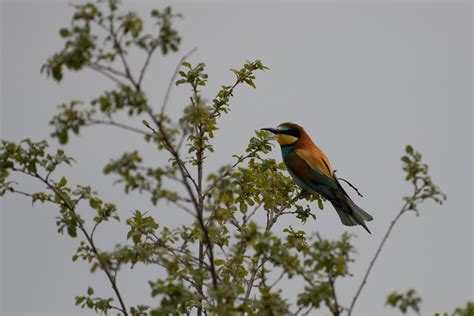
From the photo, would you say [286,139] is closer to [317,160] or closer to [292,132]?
[292,132]

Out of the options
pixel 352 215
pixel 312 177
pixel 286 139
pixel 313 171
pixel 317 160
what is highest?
pixel 286 139

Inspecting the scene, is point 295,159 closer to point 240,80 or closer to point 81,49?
point 240,80

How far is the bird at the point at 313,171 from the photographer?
7016 mm

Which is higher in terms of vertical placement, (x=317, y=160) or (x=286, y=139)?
(x=286, y=139)

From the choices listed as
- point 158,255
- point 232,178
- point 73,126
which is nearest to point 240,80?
point 232,178

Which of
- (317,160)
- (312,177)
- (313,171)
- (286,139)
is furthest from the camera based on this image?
(286,139)

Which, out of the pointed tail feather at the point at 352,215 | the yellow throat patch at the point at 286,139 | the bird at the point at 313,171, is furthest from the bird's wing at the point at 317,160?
the pointed tail feather at the point at 352,215

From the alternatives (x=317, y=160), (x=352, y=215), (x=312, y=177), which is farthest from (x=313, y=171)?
(x=352, y=215)

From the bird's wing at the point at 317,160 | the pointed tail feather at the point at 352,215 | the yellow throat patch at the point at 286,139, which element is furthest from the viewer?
the yellow throat patch at the point at 286,139

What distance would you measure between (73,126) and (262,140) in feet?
7.38

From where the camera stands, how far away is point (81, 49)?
3193 mm

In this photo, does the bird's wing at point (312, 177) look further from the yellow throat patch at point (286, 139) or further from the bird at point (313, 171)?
the yellow throat patch at point (286, 139)

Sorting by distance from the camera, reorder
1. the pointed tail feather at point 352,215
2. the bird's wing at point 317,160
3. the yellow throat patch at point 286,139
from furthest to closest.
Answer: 1. the yellow throat patch at point 286,139
2. the bird's wing at point 317,160
3. the pointed tail feather at point 352,215

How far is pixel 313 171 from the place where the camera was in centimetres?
724
